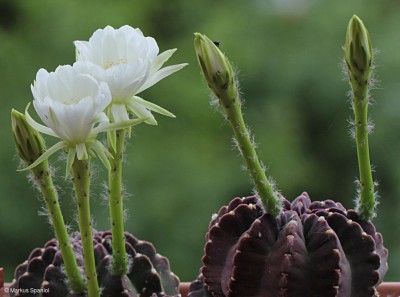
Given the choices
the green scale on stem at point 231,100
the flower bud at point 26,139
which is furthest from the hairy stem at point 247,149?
the flower bud at point 26,139

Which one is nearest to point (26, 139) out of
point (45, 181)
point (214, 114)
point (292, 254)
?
point (45, 181)

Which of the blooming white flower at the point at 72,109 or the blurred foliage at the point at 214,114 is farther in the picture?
the blurred foliage at the point at 214,114

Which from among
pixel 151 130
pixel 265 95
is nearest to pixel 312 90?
pixel 265 95

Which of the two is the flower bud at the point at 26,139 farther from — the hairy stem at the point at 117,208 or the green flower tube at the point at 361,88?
the green flower tube at the point at 361,88

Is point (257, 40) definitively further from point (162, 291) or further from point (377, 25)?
point (162, 291)

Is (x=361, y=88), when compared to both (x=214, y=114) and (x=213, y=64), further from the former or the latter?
(x=214, y=114)

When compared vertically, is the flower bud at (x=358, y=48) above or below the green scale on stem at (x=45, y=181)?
above

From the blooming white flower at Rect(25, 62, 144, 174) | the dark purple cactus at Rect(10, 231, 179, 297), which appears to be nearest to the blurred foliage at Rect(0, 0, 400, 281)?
the dark purple cactus at Rect(10, 231, 179, 297)
